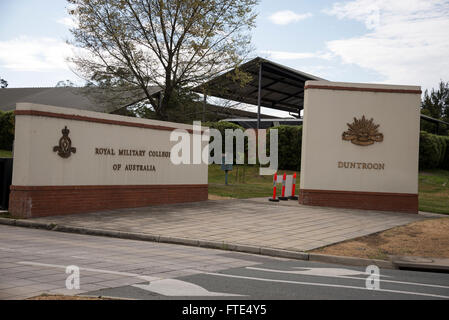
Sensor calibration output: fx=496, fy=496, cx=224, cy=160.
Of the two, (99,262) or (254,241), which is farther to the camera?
(254,241)

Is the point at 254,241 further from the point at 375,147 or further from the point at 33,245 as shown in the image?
the point at 375,147

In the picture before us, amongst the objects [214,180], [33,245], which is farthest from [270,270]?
[214,180]

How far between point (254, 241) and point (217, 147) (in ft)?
72.9

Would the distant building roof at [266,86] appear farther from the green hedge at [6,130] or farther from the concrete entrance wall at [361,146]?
the green hedge at [6,130]

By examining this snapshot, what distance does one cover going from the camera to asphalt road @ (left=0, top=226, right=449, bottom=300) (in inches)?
234

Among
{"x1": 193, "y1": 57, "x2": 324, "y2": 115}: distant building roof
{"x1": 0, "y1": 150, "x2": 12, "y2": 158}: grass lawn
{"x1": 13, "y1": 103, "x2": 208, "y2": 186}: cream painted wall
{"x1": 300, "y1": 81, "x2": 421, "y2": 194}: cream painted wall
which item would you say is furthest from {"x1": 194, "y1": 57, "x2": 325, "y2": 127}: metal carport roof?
{"x1": 0, "y1": 150, "x2": 12, "y2": 158}: grass lawn

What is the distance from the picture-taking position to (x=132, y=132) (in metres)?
16.0

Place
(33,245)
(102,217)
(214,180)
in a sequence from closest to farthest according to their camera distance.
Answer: (33,245), (102,217), (214,180)

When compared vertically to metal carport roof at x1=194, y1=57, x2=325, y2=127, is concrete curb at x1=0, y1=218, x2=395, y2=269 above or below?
below

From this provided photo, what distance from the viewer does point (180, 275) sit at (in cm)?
705

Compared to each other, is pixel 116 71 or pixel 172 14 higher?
pixel 172 14

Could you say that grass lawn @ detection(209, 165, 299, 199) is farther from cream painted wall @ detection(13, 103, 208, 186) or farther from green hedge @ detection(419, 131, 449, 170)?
green hedge @ detection(419, 131, 449, 170)

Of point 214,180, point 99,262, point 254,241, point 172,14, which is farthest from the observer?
point 214,180

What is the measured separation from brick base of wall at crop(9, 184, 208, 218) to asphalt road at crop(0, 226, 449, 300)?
10.5 feet
